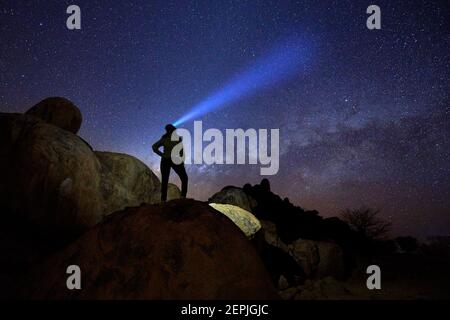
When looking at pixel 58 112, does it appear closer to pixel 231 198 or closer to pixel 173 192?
pixel 173 192

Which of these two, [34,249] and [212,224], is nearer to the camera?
[212,224]

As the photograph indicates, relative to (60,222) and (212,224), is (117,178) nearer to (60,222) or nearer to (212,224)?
(60,222)

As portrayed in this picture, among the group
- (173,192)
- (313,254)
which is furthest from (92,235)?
(313,254)

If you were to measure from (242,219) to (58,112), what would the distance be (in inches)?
247

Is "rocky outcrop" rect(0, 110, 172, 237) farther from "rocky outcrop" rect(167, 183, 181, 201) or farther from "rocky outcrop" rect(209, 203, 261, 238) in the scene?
"rocky outcrop" rect(167, 183, 181, 201)

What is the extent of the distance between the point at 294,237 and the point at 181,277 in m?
10.6

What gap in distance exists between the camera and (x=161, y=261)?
11.4 feet

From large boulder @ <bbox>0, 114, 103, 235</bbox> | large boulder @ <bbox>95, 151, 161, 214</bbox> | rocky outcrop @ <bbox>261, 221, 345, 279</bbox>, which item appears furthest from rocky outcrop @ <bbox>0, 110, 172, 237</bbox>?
rocky outcrop @ <bbox>261, 221, 345, 279</bbox>

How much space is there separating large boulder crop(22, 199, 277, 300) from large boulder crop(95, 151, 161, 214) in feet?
7.56

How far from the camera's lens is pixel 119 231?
386 centimetres

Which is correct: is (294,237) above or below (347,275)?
above

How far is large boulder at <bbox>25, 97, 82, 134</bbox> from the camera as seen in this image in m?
6.31
